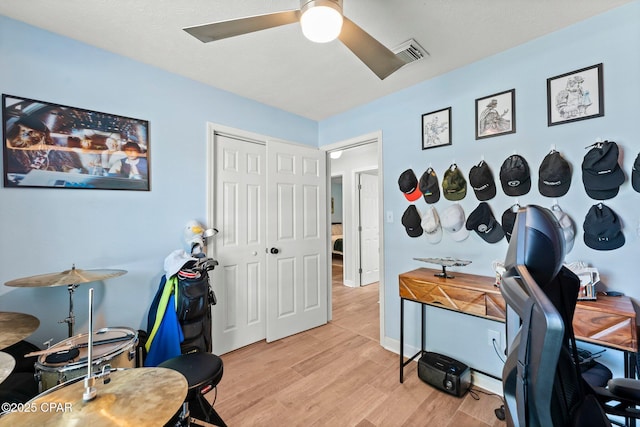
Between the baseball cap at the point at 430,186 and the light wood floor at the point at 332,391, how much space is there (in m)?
1.52

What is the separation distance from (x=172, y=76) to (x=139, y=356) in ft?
7.25

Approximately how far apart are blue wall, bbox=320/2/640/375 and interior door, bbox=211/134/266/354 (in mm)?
1312

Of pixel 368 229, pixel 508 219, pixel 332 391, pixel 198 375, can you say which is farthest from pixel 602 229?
pixel 368 229

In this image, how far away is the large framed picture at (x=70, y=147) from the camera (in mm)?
1641

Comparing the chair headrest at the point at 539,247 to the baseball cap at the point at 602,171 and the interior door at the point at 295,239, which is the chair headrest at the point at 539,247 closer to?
the baseball cap at the point at 602,171

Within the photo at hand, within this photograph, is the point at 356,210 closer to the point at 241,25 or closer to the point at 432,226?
the point at 432,226

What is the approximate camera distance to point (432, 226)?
2.28 m

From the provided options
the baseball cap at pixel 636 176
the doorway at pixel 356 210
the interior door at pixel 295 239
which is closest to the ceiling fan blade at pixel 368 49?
the baseball cap at pixel 636 176

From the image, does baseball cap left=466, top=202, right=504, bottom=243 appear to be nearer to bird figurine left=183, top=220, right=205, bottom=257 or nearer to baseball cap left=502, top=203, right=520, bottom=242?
baseball cap left=502, top=203, right=520, bottom=242

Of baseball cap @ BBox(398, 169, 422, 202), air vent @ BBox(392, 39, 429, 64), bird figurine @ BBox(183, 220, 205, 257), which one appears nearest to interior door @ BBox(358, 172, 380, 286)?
baseball cap @ BBox(398, 169, 422, 202)

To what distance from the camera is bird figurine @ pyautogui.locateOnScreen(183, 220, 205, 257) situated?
2.25 meters

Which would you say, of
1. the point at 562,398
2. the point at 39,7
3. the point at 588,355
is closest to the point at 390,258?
the point at 588,355

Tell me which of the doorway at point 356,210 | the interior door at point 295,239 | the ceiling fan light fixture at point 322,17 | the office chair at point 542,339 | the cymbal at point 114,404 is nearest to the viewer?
the office chair at point 542,339

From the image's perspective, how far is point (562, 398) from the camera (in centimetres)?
76
